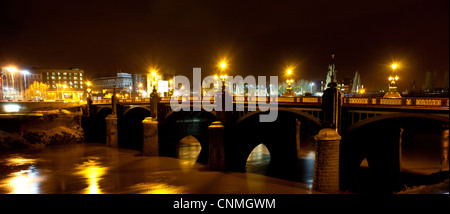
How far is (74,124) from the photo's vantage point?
49094mm

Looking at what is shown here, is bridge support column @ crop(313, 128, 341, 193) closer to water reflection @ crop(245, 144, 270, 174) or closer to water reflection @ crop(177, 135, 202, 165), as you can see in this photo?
water reflection @ crop(245, 144, 270, 174)

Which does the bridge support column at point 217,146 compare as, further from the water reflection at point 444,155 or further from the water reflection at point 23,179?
the water reflection at point 444,155

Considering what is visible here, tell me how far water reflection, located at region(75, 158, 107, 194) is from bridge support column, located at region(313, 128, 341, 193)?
50.9ft

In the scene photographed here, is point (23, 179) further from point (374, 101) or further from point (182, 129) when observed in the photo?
point (374, 101)

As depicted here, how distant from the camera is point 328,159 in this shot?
17.0 metres

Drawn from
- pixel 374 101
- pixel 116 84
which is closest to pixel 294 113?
pixel 374 101

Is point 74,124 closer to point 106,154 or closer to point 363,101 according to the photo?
point 106,154

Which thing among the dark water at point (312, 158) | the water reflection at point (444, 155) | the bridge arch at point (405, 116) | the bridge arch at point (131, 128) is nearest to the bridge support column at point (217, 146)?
the dark water at point (312, 158)

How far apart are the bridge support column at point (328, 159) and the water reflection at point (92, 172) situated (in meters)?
15.5

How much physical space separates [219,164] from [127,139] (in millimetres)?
25846

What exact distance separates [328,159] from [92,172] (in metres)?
21.4

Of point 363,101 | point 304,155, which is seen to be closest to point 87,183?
point 363,101

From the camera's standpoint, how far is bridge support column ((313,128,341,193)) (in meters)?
16.9

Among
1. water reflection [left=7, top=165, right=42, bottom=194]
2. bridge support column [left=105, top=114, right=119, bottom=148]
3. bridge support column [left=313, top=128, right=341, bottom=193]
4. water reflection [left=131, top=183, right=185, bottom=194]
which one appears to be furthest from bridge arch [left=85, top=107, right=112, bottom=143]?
bridge support column [left=313, top=128, right=341, bottom=193]
